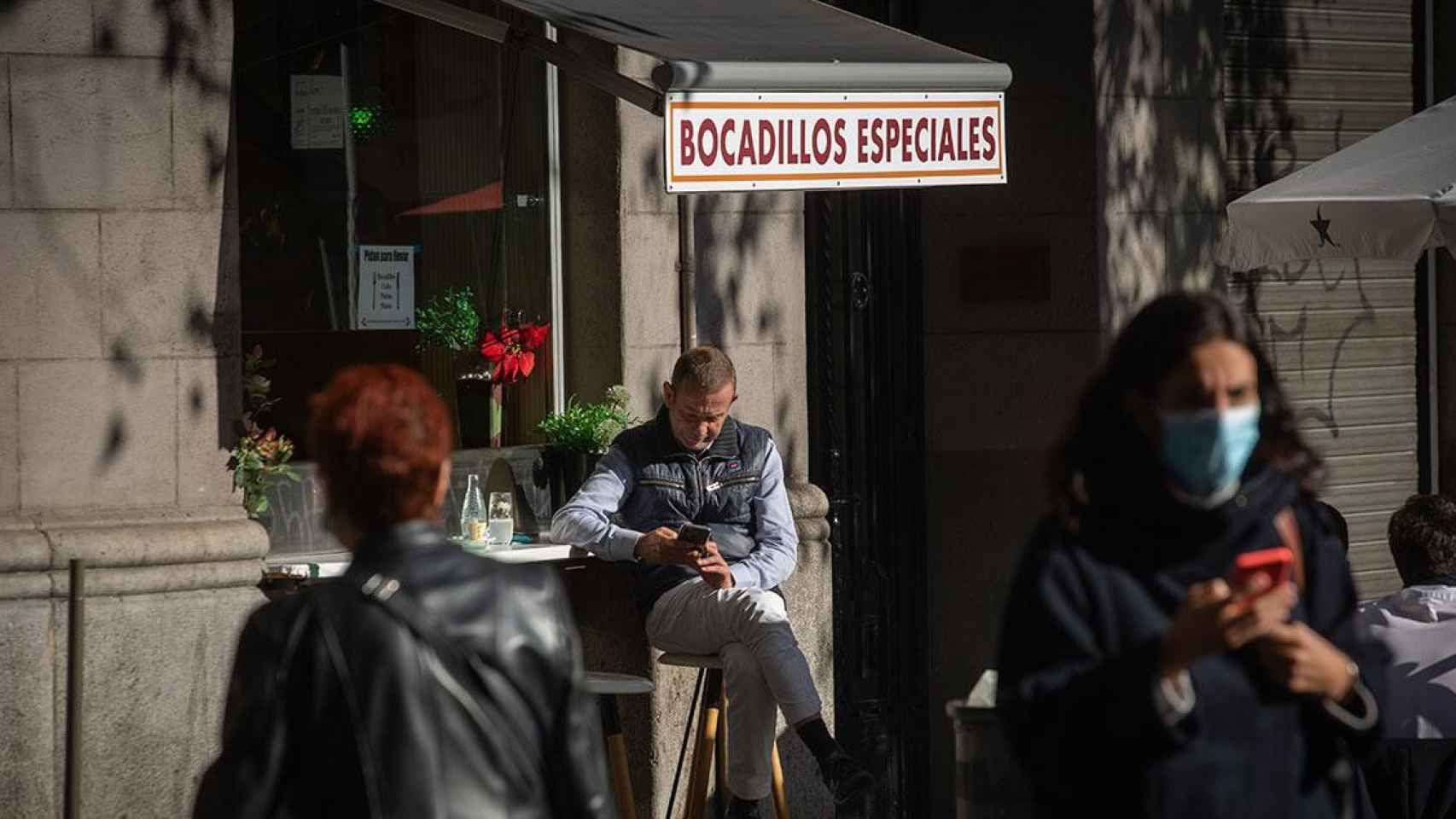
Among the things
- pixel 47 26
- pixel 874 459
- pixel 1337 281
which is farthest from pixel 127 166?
pixel 1337 281

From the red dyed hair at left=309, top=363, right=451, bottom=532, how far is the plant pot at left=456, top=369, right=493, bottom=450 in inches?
191

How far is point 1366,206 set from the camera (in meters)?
7.24

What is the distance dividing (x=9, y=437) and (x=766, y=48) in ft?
8.85

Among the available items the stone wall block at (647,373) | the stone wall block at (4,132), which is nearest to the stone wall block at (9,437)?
the stone wall block at (4,132)

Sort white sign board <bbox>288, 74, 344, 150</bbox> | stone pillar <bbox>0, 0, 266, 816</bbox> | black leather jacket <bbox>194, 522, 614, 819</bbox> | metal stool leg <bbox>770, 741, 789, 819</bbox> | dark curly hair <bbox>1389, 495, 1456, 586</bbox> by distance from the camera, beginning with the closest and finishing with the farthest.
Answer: black leather jacket <bbox>194, 522, 614, 819</bbox> < dark curly hair <bbox>1389, 495, 1456, 586</bbox> < stone pillar <bbox>0, 0, 266, 816</bbox> < metal stool leg <bbox>770, 741, 789, 819</bbox> < white sign board <bbox>288, 74, 344, 150</bbox>

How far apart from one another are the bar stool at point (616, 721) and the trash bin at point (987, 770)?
286 cm

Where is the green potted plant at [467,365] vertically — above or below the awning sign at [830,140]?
below

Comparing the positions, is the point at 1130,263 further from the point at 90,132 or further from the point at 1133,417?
the point at 1133,417

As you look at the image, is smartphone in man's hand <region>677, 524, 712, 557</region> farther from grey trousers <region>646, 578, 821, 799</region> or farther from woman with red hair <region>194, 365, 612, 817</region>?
woman with red hair <region>194, 365, 612, 817</region>

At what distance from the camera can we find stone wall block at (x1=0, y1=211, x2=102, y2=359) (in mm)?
7090

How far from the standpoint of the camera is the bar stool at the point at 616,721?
7.24m

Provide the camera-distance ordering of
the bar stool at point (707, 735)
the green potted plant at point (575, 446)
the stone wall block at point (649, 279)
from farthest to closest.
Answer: the stone wall block at point (649, 279) → the green potted plant at point (575, 446) → the bar stool at point (707, 735)

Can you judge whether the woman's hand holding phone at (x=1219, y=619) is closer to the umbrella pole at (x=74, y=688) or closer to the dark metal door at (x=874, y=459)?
the umbrella pole at (x=74, y=688)

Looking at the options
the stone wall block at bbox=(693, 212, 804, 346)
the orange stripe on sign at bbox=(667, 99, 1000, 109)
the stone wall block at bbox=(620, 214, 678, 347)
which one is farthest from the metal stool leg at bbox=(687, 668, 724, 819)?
the orange stripe on sign at bbox=(667, 99, 1000, 109)
